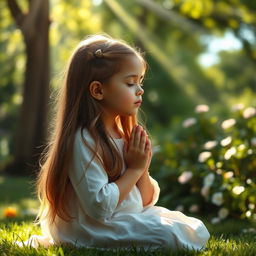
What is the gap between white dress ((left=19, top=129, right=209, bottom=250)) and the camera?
2836 millimetres

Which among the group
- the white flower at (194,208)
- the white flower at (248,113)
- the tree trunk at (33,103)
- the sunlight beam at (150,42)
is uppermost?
the white flower at (248,113)

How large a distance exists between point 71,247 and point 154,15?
22485 millimetres

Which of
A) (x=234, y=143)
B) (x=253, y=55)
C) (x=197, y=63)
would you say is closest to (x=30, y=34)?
(x=234, y=143)

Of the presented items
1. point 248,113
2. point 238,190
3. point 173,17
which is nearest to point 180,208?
point 238,190

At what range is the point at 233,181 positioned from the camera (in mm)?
4672

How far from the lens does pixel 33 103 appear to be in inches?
439

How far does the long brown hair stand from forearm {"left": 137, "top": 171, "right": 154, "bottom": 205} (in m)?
0.21

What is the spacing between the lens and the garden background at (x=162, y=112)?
4.90m

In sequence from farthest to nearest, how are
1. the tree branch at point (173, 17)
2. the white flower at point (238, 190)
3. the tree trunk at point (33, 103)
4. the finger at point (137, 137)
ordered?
the tree branch at point (173, 17)
the tree trunk at point (33, 103)
the white flower at point (238, 190)
the finger at point (137, 137)

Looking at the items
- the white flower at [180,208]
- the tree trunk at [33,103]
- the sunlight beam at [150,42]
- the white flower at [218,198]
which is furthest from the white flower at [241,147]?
the sunlight beam at [150,42]

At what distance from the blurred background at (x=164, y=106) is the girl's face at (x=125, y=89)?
27 cm

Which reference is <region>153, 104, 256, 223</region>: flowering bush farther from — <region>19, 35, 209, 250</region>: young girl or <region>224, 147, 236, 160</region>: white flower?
<region>19, 35, 209, 250</region>: young girl

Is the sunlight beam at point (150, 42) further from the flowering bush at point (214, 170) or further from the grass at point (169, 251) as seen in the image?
the grass at point (169, 251)

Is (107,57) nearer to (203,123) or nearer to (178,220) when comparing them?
(178,220)
